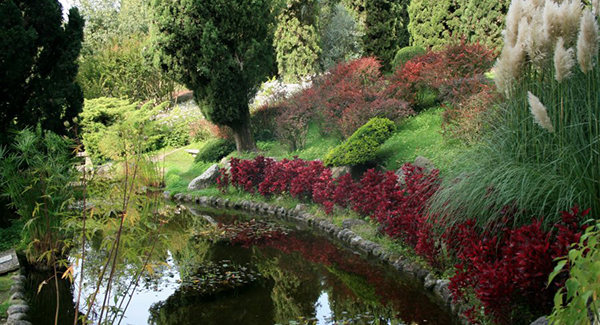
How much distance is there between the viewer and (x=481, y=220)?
4.74 meters

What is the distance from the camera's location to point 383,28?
57.0 feet

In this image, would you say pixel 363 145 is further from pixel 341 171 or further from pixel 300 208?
pixel 300 208

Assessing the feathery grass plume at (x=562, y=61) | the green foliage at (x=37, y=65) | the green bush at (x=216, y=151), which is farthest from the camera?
the green bush at (x=216, y=151)

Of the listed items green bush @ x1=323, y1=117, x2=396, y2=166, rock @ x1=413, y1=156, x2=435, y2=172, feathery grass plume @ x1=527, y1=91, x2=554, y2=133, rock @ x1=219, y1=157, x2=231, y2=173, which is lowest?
rock @ x1=219, y1=157, x2=231, y2=173

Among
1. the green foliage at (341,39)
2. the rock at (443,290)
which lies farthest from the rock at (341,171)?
the green foliage at (341,39)

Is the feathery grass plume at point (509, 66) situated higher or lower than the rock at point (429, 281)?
higher

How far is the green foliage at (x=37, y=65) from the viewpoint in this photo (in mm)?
7410

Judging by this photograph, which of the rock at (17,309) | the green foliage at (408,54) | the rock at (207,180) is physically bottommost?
the rock at (207,180)

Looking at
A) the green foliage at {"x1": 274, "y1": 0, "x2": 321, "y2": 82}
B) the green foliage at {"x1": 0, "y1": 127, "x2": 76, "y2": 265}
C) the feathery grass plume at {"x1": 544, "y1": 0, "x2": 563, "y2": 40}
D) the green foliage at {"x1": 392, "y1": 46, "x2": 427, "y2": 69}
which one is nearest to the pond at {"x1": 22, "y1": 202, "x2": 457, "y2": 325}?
the green foliage at {"x1": 0, "y1": 127, "x2": 76, "y2": 265}

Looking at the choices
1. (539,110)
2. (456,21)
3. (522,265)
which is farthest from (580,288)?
(456,21)

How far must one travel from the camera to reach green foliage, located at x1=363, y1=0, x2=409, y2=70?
57.3 feet

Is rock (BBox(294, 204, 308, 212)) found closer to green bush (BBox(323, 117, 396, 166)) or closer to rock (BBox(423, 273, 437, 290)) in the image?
green bush (BBox(323, 117, 396, 166))

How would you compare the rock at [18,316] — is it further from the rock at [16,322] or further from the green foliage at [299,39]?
the green foliage at [299,39]

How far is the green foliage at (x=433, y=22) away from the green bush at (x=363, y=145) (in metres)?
5.27
